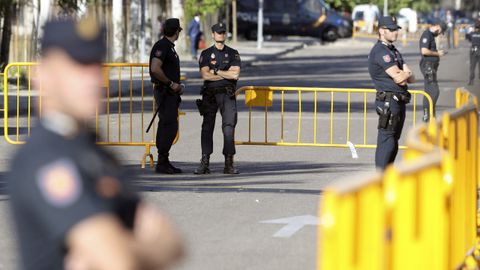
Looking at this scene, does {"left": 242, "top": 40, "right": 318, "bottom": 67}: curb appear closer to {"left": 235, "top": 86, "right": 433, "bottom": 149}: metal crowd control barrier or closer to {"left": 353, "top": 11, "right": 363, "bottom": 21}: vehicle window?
{"left": 235, "top": 86, "right": 433, "bottom": 149}: metal crowd control barrier

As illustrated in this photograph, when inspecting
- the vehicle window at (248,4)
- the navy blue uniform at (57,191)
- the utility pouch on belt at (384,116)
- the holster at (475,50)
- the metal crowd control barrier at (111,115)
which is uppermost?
the vehicle window at (248,4)

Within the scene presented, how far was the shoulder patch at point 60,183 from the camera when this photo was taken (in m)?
3.48

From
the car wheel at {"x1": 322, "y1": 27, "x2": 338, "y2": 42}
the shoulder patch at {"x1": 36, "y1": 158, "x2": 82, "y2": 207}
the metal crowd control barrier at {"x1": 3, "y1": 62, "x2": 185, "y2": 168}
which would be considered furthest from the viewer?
the car wheel at {"x1": 322, "y1": 27, "x2": 338, "y2": 42}

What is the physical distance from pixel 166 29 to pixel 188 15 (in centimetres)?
4032

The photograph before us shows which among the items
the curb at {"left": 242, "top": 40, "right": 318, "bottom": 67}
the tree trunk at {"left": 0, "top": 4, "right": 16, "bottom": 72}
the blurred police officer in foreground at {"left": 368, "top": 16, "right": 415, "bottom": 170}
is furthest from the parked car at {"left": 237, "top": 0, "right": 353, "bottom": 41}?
the blurred police officer in foreground at {"left": 368, "top": 16, "right": 415, "bottom": 170}

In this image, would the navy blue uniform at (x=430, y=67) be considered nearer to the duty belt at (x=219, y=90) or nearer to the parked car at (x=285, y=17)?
the duty belt at (x=219, y=90)

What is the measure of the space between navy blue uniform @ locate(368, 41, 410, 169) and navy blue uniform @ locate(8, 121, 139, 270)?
1015 cm

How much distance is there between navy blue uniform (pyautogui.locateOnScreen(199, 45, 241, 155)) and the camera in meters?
15.9

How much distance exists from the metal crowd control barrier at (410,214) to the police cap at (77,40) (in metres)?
1.25

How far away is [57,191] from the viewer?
3.47 m

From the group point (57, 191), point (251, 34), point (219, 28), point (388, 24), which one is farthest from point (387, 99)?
point (251, 34)

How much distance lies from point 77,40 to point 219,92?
40.0ft

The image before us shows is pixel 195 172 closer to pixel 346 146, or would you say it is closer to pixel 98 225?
pixel 346 146

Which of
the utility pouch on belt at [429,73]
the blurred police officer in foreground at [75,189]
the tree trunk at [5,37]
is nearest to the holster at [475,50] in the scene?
the utility pouch on belt at [429,73]
